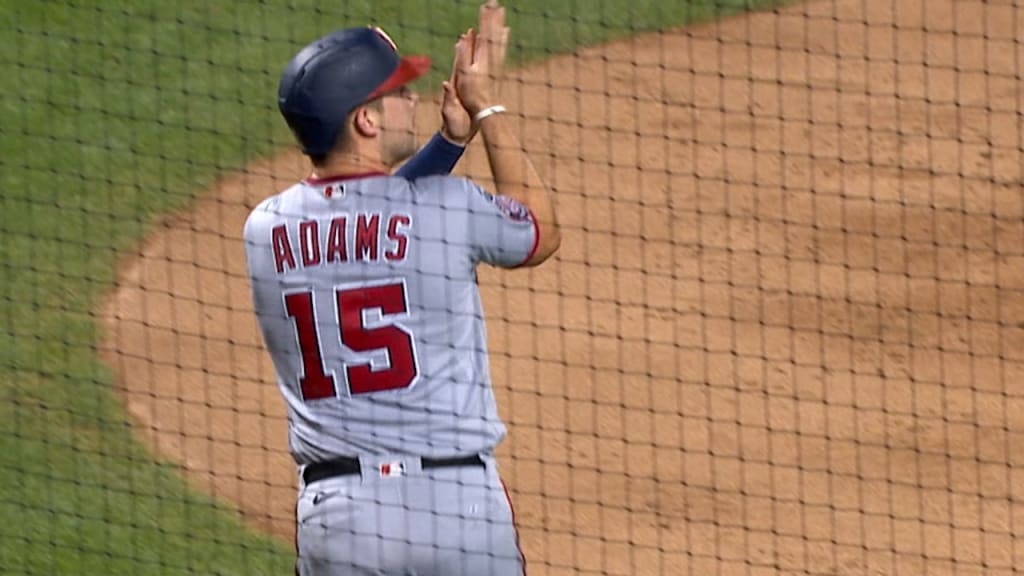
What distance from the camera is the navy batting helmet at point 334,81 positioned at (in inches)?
205

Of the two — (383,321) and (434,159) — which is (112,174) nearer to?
(434,159)

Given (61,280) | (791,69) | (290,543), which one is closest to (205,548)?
(290,543)

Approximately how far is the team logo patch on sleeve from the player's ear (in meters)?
0.29

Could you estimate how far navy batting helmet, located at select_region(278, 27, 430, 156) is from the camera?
5.22 metres

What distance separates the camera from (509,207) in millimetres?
5246

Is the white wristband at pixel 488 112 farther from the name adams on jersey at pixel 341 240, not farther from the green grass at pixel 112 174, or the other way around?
the green grass at pixel 112 174

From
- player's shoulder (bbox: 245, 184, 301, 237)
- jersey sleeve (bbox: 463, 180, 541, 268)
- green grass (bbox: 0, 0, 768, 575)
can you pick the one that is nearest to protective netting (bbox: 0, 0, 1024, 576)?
green grass (bbox: 0, 0, 768, 575)

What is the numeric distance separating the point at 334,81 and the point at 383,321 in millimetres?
568

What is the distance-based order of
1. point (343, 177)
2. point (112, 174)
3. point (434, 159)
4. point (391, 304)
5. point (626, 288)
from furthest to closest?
point (112, 174) < point (626, 288) < point (434, 159) < point (343, 177) < point (391, 304)

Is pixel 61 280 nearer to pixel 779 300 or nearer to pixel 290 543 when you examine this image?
pixel 290 543

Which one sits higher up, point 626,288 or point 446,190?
point 446,190

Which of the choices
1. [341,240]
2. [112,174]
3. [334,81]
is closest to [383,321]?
[341,240]

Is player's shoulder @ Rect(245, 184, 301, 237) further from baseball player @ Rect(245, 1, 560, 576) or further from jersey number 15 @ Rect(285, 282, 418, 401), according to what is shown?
jersey number 15 @ Rect(285, 282, 418, 401)

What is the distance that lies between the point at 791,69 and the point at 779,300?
89.0 inches
